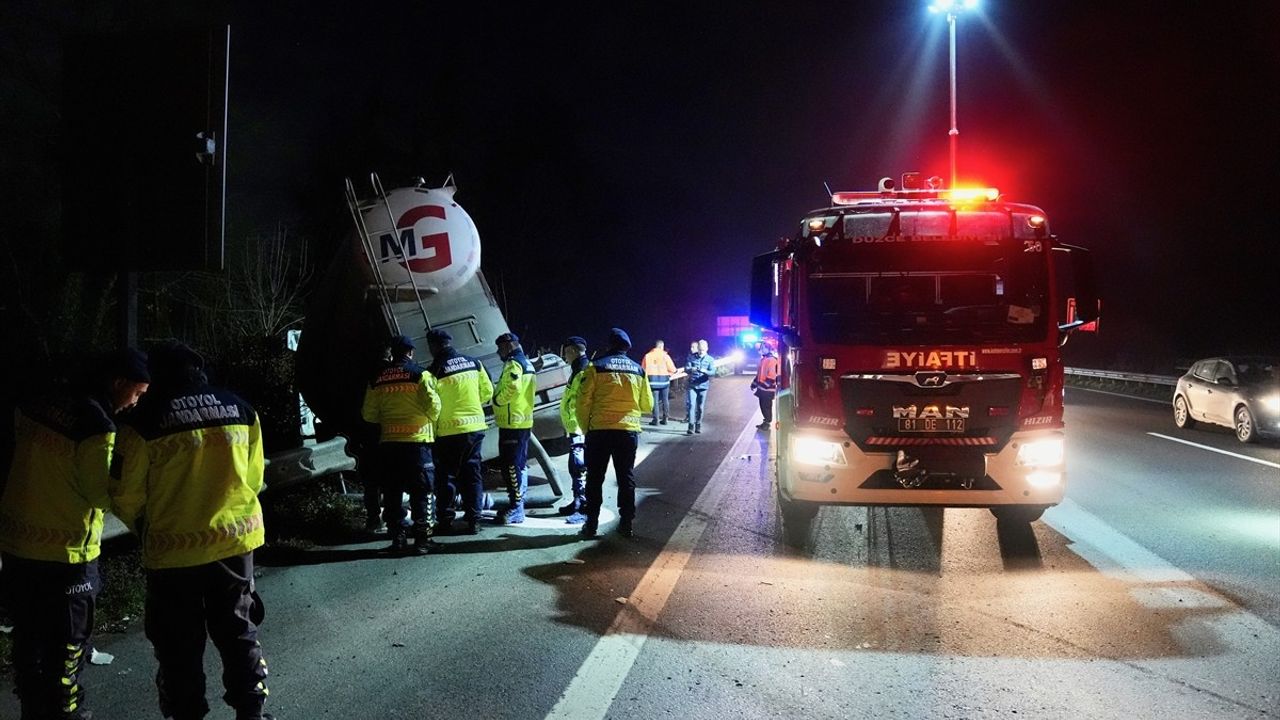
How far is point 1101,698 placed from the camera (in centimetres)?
406

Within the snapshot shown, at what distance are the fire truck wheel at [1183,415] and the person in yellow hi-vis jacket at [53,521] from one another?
16983 millimetres

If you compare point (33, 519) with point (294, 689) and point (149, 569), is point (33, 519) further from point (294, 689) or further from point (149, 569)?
point (294, 689)

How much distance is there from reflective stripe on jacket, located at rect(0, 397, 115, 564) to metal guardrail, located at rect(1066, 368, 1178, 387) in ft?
73.2

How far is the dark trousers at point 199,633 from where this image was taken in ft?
11.4

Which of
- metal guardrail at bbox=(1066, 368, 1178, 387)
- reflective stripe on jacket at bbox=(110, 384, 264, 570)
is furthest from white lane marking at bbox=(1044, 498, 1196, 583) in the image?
metal guardrail at bbox=(1066, 368, 1178, 387)

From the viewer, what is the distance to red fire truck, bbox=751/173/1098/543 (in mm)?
6559

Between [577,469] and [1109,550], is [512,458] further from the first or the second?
[1109,550]

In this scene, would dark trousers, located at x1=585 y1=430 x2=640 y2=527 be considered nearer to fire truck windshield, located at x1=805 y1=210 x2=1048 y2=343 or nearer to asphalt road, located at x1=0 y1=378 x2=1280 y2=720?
asphalt road, located at x1=0 y1=378 x2=1280 y2=720

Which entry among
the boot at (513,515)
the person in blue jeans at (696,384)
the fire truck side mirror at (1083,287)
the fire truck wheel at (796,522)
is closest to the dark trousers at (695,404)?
the person in blue jeans at (696,384)

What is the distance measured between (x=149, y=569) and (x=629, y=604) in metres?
2.87

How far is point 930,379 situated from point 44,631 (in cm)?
556

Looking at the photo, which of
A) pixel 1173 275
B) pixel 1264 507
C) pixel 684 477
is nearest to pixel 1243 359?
pixel 1264 507

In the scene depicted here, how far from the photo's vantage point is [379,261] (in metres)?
9.62

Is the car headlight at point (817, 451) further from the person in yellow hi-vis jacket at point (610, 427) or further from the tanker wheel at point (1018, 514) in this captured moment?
the tanker wheel at point (1018, 514)
